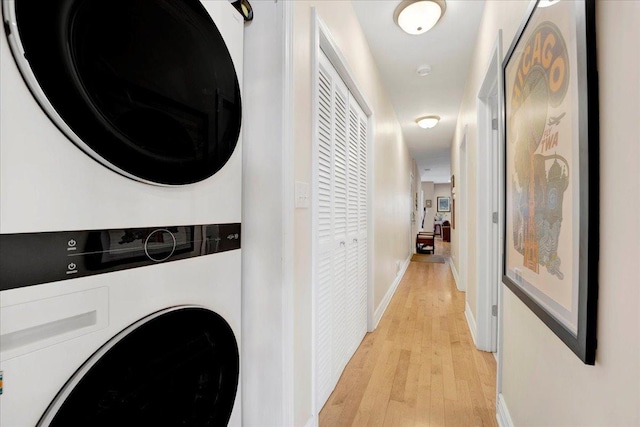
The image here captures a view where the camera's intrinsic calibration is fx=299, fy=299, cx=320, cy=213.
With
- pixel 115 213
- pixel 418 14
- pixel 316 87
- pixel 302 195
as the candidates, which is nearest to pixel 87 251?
pixel 115 213

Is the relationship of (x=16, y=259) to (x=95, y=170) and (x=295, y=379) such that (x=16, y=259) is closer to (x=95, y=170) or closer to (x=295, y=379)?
(x=95, y=170)

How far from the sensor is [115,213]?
60 cm

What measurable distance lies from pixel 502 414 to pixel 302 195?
1469 mm

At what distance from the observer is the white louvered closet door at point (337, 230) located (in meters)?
1.63

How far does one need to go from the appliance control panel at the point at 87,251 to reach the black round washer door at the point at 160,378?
0.47ft

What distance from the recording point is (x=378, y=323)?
Result: 2.95 metres

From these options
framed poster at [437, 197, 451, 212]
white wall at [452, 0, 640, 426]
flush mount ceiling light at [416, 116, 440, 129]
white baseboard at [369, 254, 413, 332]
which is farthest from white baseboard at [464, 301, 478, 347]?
framed poster at [437, 197, 451, 212]

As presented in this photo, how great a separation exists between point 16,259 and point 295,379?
1.03 metres

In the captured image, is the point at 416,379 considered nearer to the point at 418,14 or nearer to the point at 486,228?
the point at 486,228

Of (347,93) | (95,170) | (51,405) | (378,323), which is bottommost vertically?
(378,323)

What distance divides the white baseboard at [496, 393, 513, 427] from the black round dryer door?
1.70 metres

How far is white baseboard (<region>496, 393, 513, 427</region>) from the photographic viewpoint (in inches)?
55.1

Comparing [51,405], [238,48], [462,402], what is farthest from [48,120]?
[462,402]

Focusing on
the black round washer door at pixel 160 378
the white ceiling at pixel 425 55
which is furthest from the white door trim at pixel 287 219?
the white ceiling at pixel 425 55
